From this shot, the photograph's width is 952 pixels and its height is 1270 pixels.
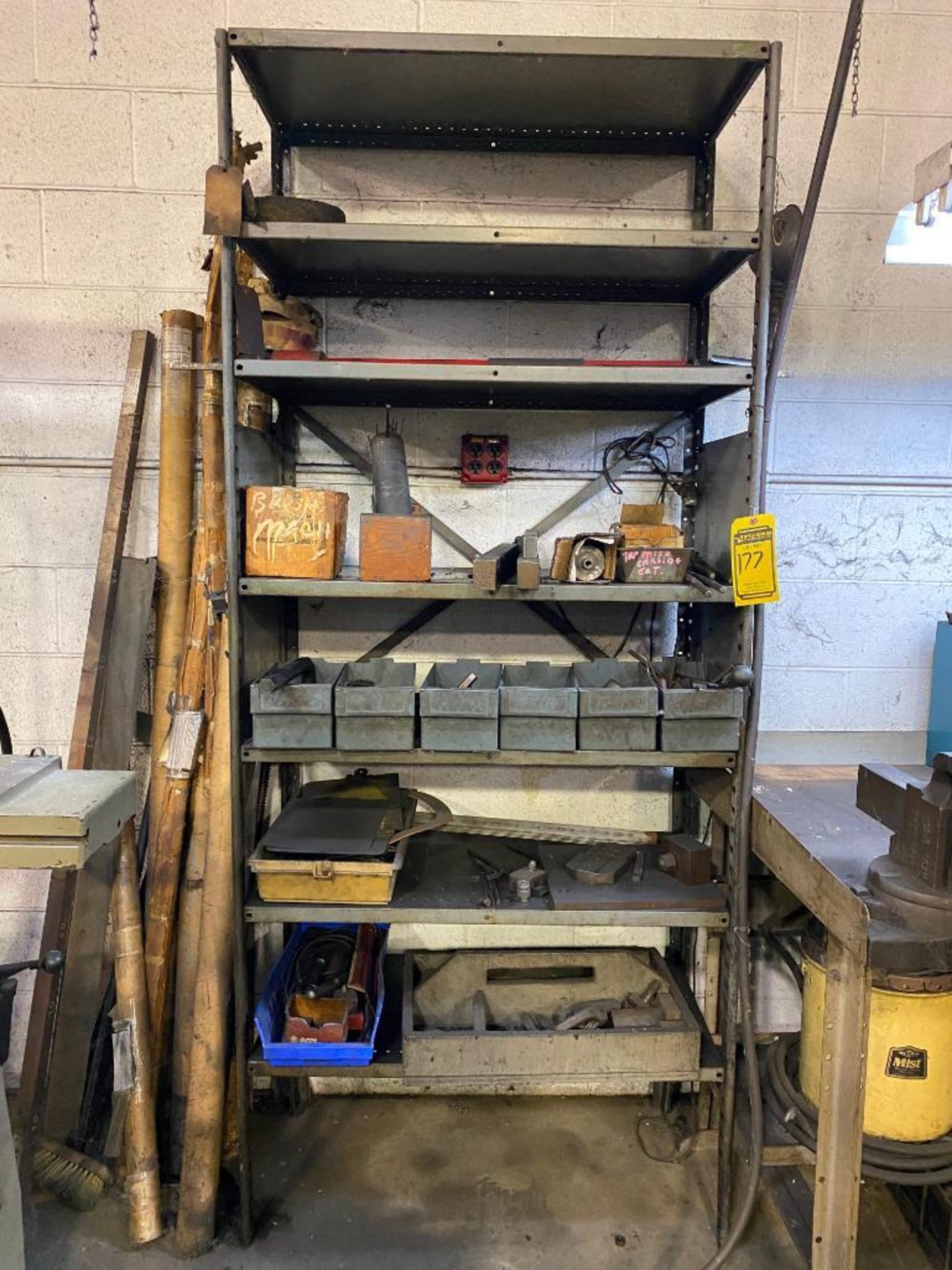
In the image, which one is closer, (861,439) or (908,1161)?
(908,1161)

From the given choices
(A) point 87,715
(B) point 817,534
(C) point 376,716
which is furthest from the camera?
(B) point 817,534

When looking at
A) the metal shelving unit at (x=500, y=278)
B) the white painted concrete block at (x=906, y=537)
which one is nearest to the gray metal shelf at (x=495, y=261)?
the metal shelving unit at (x=500, y=278)

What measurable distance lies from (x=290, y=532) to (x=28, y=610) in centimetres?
90

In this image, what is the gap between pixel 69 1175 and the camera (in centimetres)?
163

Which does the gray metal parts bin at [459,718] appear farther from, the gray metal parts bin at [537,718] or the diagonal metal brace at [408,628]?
the diagonal metal brace at [408,628]

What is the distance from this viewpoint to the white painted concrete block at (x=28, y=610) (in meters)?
1.87

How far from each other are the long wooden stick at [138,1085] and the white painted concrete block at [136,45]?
5.55 feet

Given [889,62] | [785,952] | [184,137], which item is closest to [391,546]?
[184,137]

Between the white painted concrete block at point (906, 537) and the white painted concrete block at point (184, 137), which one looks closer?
the white painted concrete block at point (184, 137)

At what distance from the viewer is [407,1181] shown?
5.58ft

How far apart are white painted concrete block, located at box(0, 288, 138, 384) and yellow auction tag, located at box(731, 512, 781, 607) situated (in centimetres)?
147

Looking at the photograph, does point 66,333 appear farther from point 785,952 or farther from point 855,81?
point 785,952

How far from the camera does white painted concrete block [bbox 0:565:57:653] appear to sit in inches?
73.5

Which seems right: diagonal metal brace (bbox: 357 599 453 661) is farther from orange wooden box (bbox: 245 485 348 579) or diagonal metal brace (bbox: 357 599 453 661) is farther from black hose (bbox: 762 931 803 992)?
black hose (bbox: 762 931 803 992)
